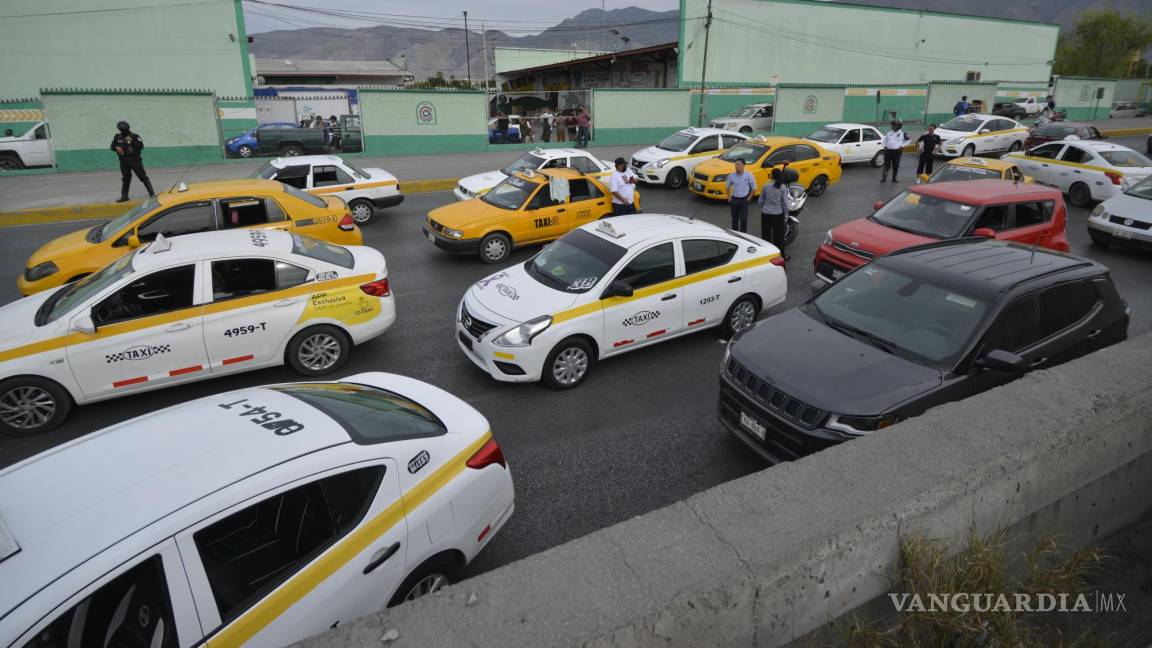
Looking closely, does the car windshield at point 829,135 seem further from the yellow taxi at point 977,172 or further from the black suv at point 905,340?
the black suv at point 905,340

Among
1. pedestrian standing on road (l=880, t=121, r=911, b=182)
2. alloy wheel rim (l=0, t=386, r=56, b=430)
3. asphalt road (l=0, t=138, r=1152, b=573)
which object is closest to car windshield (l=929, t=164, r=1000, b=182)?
asphalt road (l=0, t=138, r=1152, b=573)

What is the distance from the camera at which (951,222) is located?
366 inches

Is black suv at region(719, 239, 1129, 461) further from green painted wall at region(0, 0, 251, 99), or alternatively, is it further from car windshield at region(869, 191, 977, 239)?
green painted wall at region(0, 0, 251, 99)

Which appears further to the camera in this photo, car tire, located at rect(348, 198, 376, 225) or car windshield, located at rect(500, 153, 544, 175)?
car windshield, located at rect(500, 153, 544, 175)

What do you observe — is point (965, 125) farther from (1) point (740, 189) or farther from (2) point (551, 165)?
(2) point (551, 165)

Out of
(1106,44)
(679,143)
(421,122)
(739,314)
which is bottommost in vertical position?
(739,314)

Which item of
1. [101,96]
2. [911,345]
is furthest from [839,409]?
[101,96]

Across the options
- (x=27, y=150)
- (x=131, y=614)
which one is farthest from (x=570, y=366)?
(x=27, y=150)

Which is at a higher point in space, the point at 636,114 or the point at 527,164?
the point at 636,114

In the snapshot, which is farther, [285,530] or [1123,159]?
[1123,159]

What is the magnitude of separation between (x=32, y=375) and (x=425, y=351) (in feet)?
12.3

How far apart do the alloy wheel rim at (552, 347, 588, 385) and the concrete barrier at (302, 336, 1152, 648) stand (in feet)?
12.4

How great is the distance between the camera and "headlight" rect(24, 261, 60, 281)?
8422 mm

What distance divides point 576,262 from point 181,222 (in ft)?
19.1
